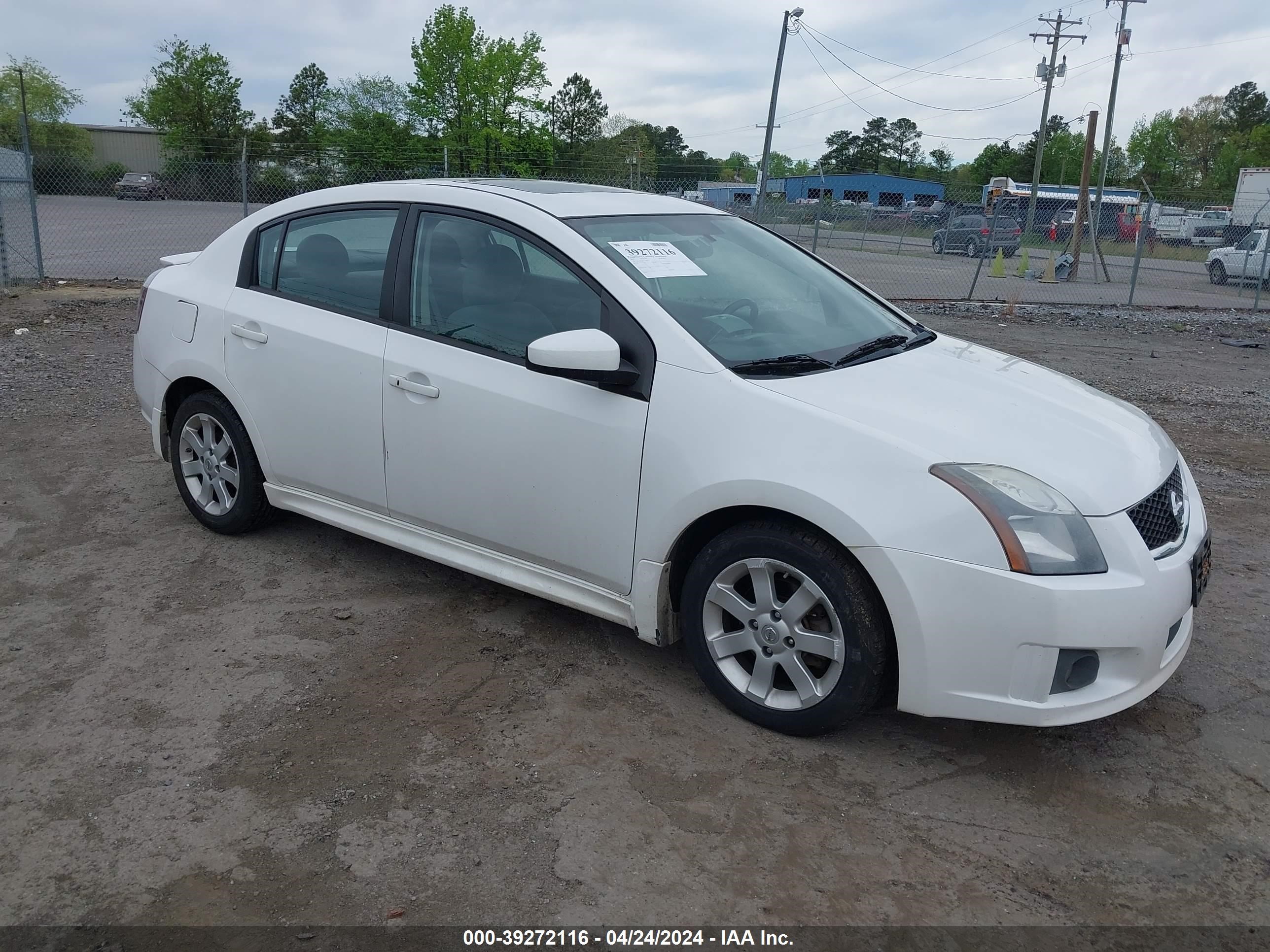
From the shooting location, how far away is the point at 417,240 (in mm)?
4133

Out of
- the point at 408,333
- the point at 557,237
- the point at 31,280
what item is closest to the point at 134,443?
the point at 408,333

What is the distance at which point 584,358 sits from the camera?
3357 millimetres

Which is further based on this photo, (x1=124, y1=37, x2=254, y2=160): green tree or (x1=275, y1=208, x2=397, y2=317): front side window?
(x1=124, y1=37, x2=254, y2=160): green tree

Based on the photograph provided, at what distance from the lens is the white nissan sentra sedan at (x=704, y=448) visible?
296cm

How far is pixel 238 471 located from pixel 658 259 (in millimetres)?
2322

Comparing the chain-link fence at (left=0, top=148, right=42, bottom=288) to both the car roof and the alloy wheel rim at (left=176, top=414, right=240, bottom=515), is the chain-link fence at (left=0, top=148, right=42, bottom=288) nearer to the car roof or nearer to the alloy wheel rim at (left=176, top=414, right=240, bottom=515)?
the alloy wheel rim at (left=176, top=414, right=240, bottom=515)

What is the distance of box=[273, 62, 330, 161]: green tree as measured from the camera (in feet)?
204

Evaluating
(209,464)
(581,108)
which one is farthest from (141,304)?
(581,108)

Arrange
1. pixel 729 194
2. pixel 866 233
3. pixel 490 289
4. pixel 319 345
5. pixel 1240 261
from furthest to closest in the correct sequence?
pixel 729 194, pixel 866 233, pixel 1240 261, pixel 319 345, pixel 490 289

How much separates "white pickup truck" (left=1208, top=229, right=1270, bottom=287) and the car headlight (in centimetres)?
2136

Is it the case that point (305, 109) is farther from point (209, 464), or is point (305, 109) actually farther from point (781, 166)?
point (209, 464)

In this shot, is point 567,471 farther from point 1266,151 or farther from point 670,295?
point 1266,151

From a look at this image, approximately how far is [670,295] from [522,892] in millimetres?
2029

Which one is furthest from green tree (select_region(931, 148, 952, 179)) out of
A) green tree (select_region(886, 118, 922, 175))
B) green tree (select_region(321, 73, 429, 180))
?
green tree (select_region(321, 73, 429, 180))
